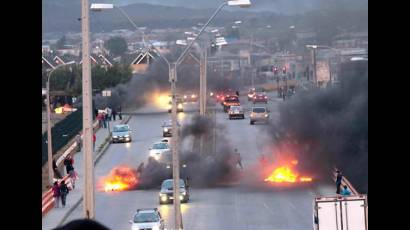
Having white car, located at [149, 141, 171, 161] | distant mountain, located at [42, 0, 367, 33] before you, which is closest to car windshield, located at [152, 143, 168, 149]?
white car, located at [149, 141, 171, 161]

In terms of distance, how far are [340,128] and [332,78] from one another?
13145 mm

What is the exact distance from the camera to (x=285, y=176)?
145ft

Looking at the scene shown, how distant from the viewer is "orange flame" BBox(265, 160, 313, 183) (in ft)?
143

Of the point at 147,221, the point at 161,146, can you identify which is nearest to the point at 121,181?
the point at 161,146

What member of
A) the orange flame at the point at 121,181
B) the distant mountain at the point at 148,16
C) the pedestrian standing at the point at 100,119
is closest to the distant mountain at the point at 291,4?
the distant mountain at the point at 148,16

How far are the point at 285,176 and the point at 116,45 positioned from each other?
95.9 m

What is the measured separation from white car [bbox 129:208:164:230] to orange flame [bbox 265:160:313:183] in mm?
15961

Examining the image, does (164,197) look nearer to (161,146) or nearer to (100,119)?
(161,146)

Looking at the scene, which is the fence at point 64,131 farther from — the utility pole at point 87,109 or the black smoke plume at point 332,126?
the utility pole at point 87,109

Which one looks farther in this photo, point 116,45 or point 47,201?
point 116,45

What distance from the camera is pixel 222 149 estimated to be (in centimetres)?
4828
